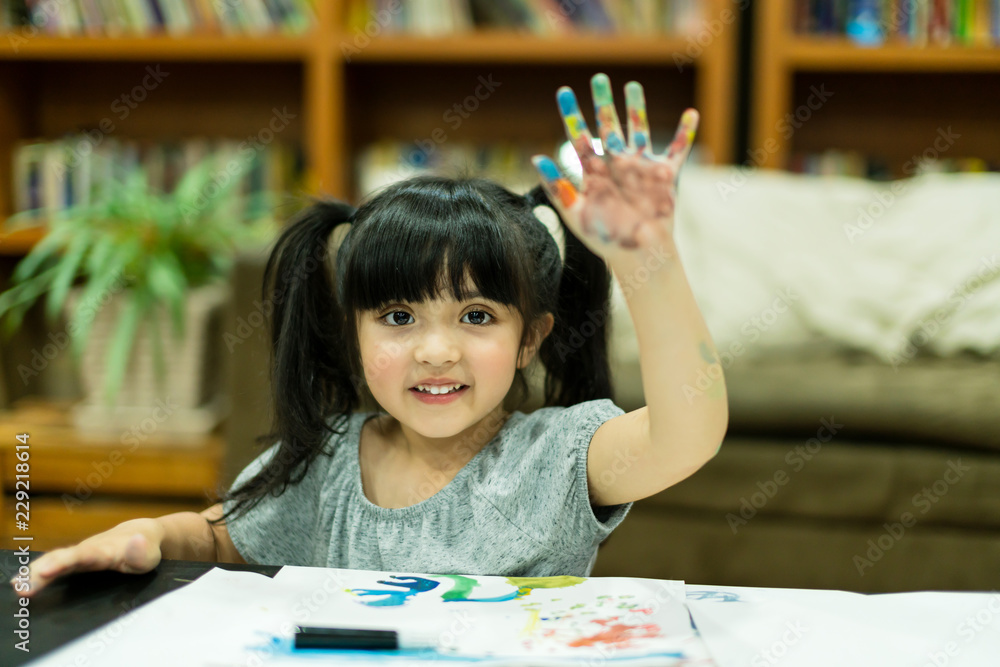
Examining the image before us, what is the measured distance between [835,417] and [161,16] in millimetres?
1981

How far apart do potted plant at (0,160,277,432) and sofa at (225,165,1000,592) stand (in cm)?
32

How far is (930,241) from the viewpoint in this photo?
1.65 metres

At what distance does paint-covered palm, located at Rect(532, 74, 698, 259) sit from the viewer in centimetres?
49

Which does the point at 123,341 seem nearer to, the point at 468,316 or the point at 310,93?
the point at 310,93

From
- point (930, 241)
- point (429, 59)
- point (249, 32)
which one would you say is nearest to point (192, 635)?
point (930, 241)

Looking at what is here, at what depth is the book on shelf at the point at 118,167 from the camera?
2.33 metres

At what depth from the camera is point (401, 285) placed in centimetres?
68

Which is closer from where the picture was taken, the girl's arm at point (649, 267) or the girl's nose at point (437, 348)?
the girl's arm at point (649, 267)

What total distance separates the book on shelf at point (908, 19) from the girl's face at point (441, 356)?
6.01 feet

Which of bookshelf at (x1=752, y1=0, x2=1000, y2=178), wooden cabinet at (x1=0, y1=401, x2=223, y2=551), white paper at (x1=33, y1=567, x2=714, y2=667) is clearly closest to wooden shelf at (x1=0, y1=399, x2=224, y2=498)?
wooden cabinet at (x1=0, y1=401, x2=223, y2=551)

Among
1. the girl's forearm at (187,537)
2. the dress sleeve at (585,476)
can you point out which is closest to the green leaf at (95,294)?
the girl's forearm at (187,537)

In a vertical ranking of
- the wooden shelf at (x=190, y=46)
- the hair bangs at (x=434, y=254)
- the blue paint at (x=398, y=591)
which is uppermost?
the wooden shelf at (x=190, y=46)

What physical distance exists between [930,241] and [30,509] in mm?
2005

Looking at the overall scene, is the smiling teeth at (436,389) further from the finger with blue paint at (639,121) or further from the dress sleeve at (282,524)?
the finger with blue paint at (639,121)
